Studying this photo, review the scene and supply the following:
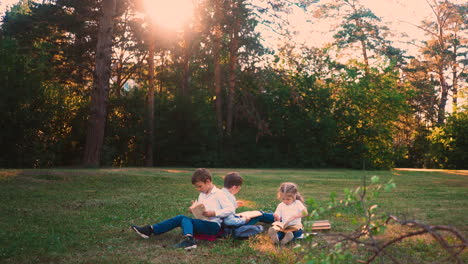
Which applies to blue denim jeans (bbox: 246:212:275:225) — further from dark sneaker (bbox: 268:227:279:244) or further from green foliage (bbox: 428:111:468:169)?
green foliage (bbox: 428:111:468:169)

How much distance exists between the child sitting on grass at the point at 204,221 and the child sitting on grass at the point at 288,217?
34.2 inches

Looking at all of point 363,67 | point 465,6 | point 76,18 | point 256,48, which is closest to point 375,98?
point 363,67

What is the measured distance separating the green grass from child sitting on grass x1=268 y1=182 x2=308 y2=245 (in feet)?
1.13

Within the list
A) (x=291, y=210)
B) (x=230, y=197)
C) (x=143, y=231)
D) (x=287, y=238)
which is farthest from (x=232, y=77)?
(x=287, y=238)

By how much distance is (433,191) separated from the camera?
16766mm

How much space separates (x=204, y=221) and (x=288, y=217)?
145 centimetres

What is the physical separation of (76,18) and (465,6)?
34390 mm

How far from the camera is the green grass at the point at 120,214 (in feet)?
21.1

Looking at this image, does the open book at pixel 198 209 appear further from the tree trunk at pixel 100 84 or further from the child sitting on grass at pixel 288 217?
the tree trunk at pixel 100 84

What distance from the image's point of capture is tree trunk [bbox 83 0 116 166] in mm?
22875

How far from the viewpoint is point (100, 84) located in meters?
23.1

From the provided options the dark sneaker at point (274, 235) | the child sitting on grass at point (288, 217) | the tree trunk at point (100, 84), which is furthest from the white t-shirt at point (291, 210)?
the tree trunk at point (100, 84)

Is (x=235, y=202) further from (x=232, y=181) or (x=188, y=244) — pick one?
(x=188, y=244)

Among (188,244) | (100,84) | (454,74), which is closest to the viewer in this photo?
(188,244)
